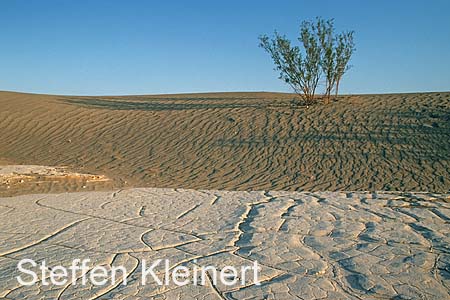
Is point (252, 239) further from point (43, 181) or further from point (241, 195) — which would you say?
point (43, 181)

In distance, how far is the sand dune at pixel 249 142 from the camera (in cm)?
983

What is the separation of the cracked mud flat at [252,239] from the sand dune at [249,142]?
2.39 metres

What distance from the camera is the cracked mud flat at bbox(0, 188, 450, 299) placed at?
3.70m

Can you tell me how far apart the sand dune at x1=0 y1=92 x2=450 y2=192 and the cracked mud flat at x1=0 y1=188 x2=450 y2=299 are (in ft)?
7.85

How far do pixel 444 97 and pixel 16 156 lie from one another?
13279mm

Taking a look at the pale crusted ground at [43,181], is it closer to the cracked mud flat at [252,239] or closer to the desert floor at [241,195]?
the desert floor at [241,195]

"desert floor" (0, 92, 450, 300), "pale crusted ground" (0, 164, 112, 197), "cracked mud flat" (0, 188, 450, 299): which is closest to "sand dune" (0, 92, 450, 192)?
"desert floor" (0, 92, 450, 300)

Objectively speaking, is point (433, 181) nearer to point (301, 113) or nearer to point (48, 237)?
point (301, 113)

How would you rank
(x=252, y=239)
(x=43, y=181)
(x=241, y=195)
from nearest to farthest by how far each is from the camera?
(x=252, y=239) → (x=241, y=195) → (x=43, y=181)

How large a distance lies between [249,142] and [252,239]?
25.3ft

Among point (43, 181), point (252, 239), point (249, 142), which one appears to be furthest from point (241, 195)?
point (249, 142)

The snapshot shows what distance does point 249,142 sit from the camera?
1262cm

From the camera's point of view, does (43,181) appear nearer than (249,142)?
Yes

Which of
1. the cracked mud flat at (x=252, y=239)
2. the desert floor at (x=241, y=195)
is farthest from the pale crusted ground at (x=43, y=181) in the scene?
the cracked mud flat at (x=252, y=239)
